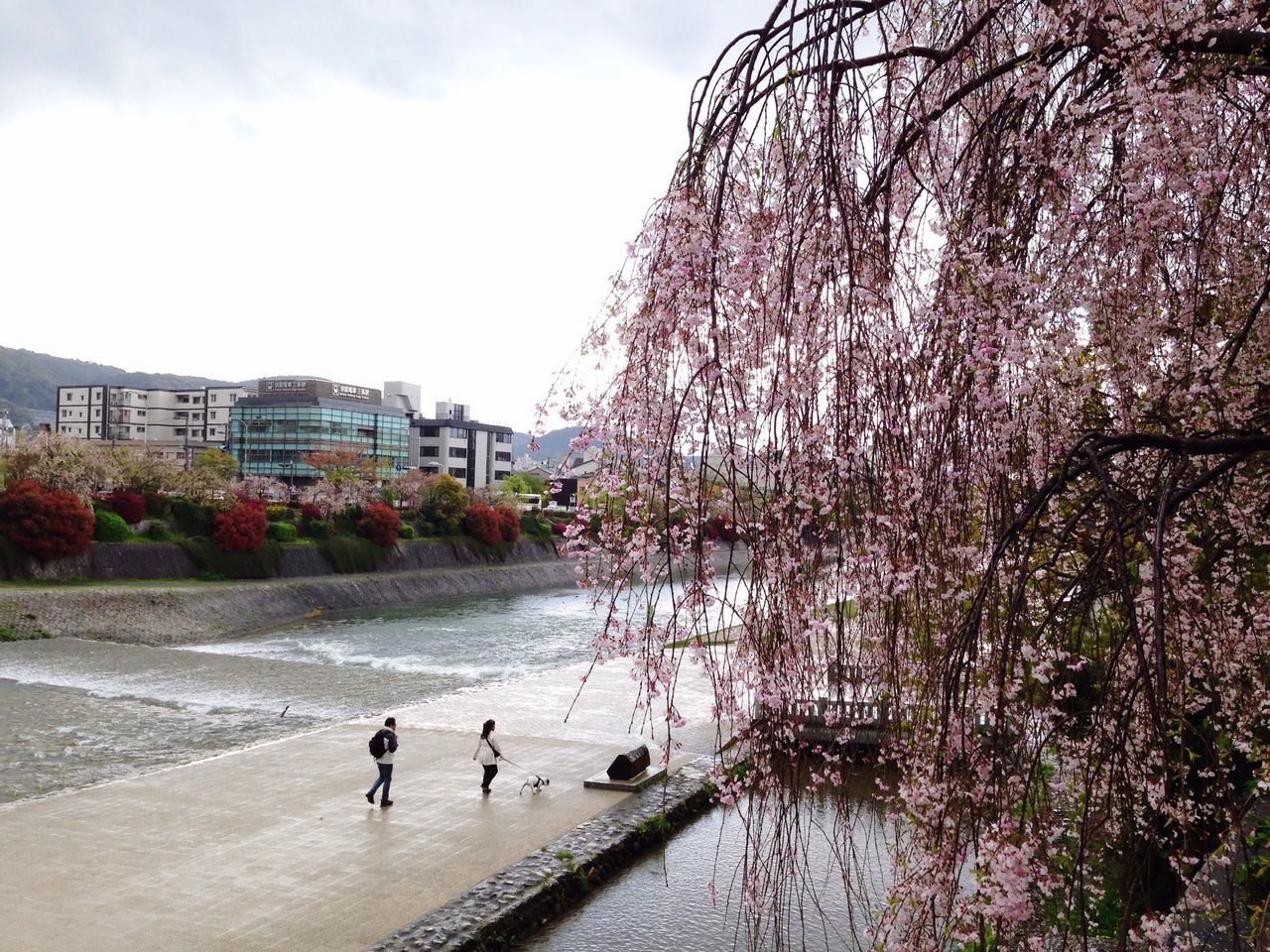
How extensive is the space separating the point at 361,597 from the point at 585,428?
125 ft

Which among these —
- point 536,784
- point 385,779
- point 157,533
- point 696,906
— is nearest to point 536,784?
point 536,784

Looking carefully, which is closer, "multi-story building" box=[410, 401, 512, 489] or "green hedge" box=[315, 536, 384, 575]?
"green hedge" box=[315, 536, 384, 575]

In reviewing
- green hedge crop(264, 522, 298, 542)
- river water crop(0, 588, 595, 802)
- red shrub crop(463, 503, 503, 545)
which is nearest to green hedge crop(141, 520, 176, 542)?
green hedge crop(264, 522, 298, 542)

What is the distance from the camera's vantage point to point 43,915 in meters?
7.58

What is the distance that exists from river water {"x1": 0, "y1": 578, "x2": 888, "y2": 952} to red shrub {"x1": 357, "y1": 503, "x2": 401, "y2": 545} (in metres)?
10.0

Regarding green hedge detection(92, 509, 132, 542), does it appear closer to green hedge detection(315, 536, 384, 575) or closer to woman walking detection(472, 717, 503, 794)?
green hedge detection(315, 536, 384, 575)

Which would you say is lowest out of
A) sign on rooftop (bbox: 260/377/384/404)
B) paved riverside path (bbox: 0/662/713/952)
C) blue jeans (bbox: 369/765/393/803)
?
paved riverside path (bbox: 0/662/713/952)

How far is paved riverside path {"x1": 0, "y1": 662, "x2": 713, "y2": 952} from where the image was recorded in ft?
24.5

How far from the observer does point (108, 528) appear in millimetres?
35781

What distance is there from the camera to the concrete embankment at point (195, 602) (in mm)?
28188

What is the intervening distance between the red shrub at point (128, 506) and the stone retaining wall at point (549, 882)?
1282 inches

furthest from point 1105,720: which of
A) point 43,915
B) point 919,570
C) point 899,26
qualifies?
point 43,915

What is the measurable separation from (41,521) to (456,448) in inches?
2070

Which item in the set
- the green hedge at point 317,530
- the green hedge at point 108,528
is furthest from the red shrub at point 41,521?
the green hedge at point 317,530
